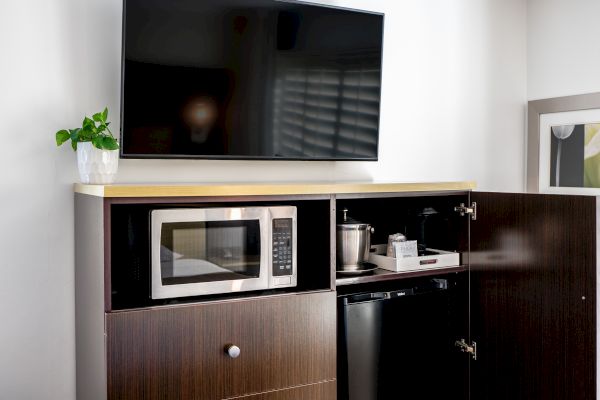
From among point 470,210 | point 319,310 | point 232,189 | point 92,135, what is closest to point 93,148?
point 92,135

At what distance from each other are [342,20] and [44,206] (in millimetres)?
1299

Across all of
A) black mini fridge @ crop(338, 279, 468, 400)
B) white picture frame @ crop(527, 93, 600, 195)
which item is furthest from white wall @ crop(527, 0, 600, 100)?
black mini fridge @ crop(338, 279, 468, 400)

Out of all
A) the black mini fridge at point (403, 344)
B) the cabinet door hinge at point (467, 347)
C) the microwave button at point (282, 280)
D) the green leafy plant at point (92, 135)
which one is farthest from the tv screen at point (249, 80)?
the cabinet door hinge at point (467, 347)

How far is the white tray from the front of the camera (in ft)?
7.27

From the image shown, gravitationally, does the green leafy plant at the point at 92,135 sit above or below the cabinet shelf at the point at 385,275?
above

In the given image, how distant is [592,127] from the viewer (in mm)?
2760

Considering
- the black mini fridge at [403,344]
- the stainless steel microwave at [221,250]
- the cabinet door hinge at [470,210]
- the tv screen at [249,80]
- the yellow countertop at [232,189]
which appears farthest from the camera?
the cabinet door hinge at [470,210]

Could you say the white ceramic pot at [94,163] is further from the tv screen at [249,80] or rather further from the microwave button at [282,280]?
the microwave button at [282,280]

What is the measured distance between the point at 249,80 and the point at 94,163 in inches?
25.2

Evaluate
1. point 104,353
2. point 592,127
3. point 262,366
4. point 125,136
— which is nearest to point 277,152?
point 125,136

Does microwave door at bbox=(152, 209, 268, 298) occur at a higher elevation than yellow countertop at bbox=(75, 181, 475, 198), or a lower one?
lower

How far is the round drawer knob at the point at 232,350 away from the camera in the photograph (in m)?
1.78

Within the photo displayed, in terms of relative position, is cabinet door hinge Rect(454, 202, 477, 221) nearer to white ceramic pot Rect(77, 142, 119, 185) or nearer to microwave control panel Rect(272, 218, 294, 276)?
microwave control panel Rect(272, 218, 294, 276)

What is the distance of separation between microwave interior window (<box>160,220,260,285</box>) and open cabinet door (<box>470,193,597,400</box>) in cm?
95
